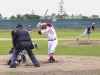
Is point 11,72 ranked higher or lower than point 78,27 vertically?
higher

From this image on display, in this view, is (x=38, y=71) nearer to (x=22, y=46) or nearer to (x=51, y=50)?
(x=22, y=46)

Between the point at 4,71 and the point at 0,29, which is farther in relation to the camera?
the point at 0,29

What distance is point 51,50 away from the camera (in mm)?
14180

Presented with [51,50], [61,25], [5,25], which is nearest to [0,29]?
[5,25]

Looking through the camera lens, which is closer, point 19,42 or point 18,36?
point 19,42

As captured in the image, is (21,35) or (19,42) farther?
(21,35)

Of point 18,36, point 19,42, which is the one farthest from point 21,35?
A: point 19,42

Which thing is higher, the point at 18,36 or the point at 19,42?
the point at 18,36

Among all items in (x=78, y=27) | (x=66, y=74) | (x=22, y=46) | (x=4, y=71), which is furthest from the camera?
(x=78, y=27)

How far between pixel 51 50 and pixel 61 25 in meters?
53.2

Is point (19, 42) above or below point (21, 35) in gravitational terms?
below

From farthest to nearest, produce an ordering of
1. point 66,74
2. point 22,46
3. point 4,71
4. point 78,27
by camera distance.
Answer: point 78,27 < point 22,46 < point 4,71 < point 66,74

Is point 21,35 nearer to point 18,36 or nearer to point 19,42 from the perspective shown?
point 18,36

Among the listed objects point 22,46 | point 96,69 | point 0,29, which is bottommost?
point 0,29
